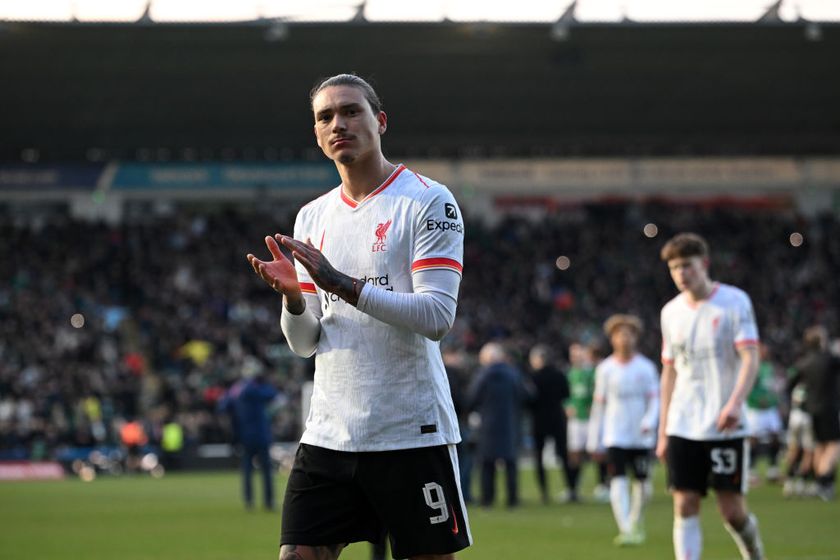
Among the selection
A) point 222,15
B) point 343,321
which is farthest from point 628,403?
point 222,15

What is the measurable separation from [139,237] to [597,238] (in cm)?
1548

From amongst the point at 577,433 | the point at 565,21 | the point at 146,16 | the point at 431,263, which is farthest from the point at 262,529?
the point at 565,21

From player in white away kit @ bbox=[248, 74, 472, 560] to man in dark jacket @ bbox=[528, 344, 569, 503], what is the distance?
602 inches

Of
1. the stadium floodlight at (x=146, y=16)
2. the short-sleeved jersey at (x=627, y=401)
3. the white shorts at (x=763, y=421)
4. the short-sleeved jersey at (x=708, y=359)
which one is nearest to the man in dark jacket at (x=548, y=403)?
the white shorts at (x=763, y=421)

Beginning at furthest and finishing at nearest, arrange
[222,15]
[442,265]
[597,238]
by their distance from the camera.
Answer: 1. [597,238]
2. [222,15]
3. [442,265]

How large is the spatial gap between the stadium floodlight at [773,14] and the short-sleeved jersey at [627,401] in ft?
67.4

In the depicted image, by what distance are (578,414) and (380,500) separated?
54.6 ft

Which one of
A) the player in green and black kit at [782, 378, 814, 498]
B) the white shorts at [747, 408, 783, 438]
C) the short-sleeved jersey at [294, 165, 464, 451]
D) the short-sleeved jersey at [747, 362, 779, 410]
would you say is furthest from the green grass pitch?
the short-sleeved jersey at [294, 165, 464, 451]

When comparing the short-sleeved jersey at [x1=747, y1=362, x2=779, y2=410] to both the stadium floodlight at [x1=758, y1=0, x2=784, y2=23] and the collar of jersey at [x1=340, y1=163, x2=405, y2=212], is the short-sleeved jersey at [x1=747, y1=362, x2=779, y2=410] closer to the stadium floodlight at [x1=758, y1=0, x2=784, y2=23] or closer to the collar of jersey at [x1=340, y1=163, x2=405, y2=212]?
the stadium floodlight at [x1=758, y1=0, x2=784, y2=23]

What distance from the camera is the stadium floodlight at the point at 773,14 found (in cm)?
3403

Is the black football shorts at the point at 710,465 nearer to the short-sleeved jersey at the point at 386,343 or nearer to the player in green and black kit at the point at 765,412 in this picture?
the short-sleeved jersey at the point at 386,343

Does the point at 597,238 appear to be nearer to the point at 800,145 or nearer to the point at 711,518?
the point at 800,145

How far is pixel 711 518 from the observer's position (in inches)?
643

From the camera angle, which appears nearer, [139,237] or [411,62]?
[411,62]
